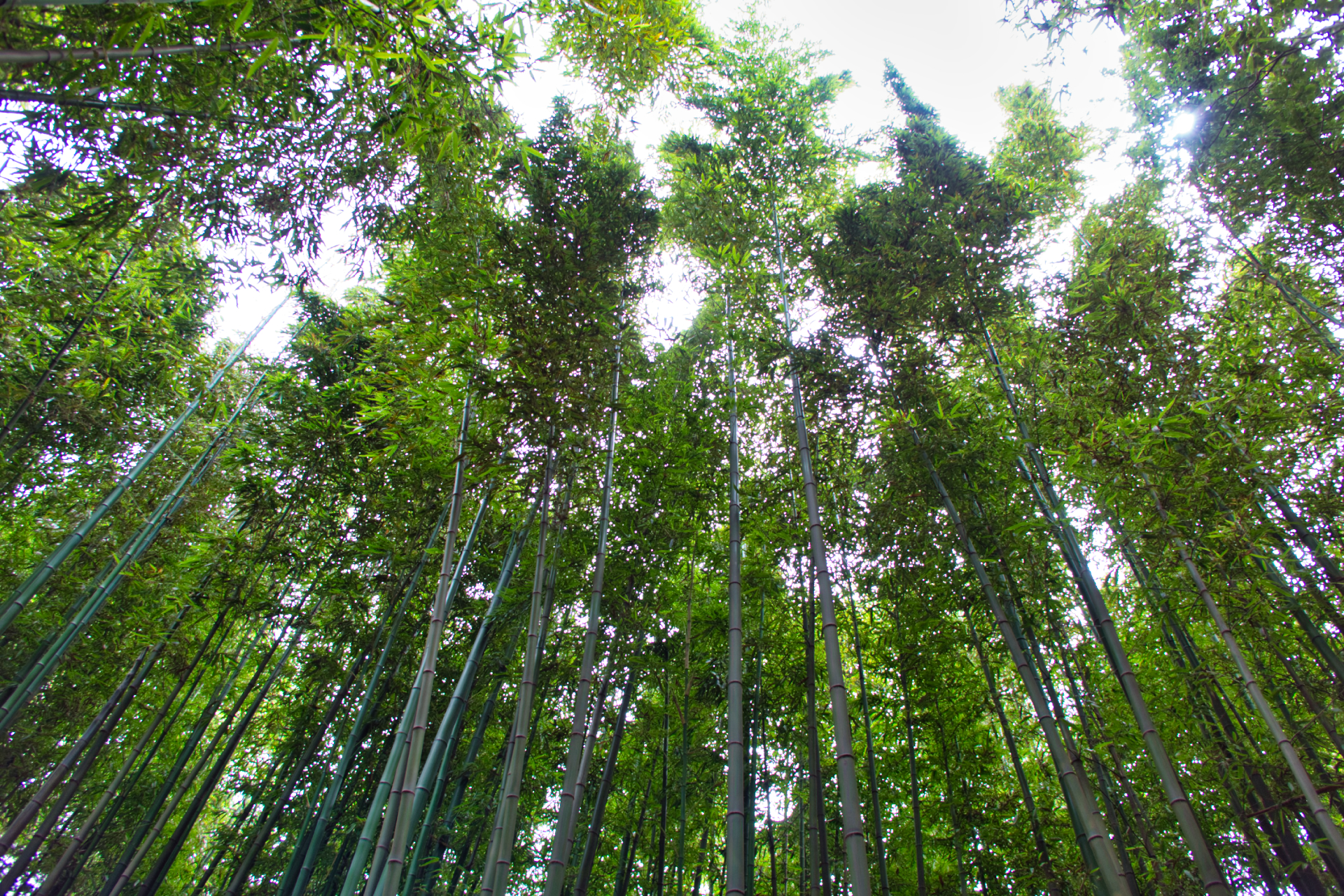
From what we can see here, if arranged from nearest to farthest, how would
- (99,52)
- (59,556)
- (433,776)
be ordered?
(99,52), (59,556), (433,776)

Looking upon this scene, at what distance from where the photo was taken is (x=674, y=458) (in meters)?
4.20

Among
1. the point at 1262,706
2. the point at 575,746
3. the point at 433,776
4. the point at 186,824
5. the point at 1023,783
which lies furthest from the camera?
the point at 186,824

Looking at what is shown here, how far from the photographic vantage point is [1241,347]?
3154 millimetres

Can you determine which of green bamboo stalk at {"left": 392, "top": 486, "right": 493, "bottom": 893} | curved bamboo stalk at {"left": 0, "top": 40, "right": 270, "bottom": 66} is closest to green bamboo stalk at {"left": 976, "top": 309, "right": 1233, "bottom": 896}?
green bamboo stalk at {"left": 392, "top": 486, "right": 493, "bottom": 893}

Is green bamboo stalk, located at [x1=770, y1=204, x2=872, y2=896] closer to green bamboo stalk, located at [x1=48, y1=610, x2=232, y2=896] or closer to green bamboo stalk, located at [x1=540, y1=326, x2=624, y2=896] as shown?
green bamboo stalk, located at [x1=540, y1=326, x2=624, y2=896]

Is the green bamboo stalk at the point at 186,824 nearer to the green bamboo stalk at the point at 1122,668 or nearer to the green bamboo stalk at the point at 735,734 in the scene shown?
the green bamboo stalk at the point at 735,734

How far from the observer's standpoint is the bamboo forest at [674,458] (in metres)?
2.74

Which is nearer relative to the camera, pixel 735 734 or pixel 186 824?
pixel 735 734

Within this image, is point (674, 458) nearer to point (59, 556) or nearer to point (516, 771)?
point (516, 771)

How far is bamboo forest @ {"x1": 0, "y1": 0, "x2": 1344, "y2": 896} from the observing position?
2.74 meters

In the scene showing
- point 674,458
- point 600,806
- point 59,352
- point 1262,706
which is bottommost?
point 600,806

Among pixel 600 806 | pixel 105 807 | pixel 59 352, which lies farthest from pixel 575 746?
pixel 105 807

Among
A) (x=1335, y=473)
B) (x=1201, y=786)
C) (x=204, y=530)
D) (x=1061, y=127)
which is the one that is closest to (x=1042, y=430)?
(x=1335, y=473)

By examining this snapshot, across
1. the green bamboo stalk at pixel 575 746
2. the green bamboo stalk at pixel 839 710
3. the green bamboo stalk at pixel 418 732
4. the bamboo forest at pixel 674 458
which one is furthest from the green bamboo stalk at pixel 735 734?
the green bamboo stalk at pixel 418 732
